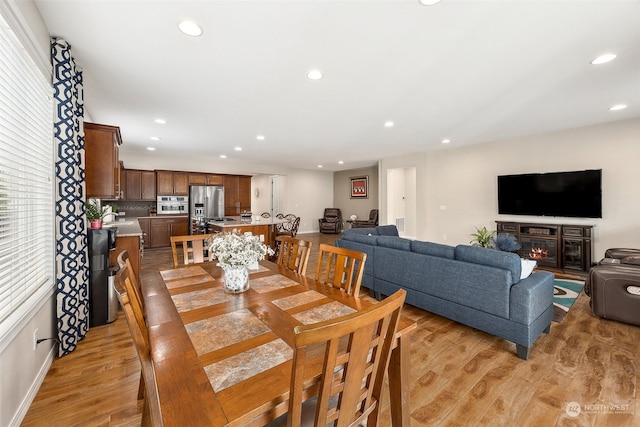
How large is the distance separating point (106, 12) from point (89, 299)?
260 centimetres

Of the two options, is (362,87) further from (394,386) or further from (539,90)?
(394,386)

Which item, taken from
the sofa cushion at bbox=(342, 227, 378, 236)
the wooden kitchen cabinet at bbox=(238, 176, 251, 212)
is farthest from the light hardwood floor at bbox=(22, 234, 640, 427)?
the wooden kitchen cabinet at bbox=(238, 176, 251, 212)

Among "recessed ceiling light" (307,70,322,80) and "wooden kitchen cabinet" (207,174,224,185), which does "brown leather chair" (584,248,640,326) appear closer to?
"recessed ceiling light" (307,70,322,80)

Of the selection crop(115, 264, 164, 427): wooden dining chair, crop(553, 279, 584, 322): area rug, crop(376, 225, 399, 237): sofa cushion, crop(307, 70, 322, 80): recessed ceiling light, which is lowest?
crop(553, 279, 584, 322): area rug

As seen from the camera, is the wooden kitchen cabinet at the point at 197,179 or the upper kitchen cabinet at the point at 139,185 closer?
the upper kitchen cabinet at the point at 139,185

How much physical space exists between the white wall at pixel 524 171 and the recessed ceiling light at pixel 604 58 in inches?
111

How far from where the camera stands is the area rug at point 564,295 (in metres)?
3.04

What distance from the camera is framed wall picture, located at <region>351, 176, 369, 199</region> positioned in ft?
32.5

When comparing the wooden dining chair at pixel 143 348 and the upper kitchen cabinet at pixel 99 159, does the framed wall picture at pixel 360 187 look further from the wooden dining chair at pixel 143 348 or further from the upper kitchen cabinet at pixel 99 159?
the wooden dining chair at pixel 143 348

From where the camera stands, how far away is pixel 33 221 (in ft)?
6.22

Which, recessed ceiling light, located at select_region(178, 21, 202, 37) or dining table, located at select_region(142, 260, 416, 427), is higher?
recessed ceiling light, located at select_region(178, 21, 202, 37)

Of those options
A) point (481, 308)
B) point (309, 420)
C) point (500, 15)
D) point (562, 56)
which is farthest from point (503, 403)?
point (562, 56)

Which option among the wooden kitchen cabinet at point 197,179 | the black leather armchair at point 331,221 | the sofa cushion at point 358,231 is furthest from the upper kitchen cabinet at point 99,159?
the black leather armchair at point 331,221

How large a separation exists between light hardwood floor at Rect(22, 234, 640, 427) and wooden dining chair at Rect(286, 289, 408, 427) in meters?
0.91
